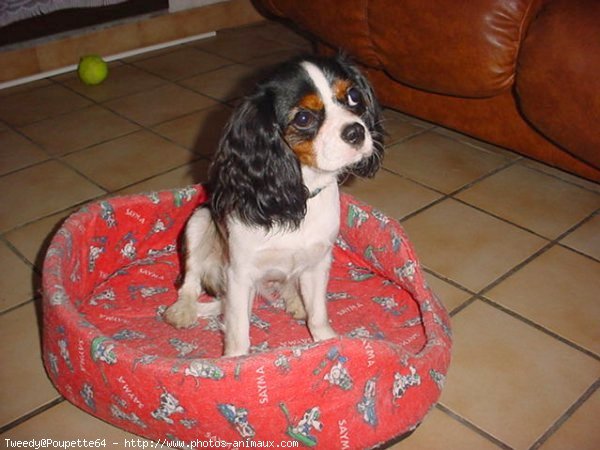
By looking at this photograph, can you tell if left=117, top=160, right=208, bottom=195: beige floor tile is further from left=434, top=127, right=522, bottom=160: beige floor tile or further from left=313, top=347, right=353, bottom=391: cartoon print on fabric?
left=313, top=347, right=353, bottom=391: cartoon print on fabric

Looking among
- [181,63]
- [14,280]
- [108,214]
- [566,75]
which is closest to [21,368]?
[14,280]

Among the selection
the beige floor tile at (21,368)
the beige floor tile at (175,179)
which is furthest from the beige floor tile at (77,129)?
the beige floor tile at (21,368)

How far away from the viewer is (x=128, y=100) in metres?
3.71

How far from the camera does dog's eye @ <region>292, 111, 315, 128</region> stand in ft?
5.28

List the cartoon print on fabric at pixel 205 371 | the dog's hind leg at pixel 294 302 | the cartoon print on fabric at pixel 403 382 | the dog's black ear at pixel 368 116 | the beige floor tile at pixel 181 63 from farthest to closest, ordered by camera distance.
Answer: the beige floor tile at pixel 181 63, the dog's hind leg at pixel 294 302, the dog's black ear at pixel 368 116, the cartoon print on fabric at pixel 403 382, the cartoon print on fabric at pixel 205 371

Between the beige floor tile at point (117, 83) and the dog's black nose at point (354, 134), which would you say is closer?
the dog's black nose at point (354, 134)

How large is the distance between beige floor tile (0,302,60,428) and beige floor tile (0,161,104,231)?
2.05 feet

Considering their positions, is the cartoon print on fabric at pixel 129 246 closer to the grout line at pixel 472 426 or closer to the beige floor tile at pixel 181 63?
the grout line at pixel 472 426

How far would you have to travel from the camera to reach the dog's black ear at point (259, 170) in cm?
164

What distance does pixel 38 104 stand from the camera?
12.1ft

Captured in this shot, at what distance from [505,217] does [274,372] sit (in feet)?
4.94

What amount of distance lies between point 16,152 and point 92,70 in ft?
3.10

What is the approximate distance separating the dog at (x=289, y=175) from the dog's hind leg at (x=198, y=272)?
6 cm

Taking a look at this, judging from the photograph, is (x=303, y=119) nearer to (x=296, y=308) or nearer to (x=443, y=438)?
(x=296, y=308)
